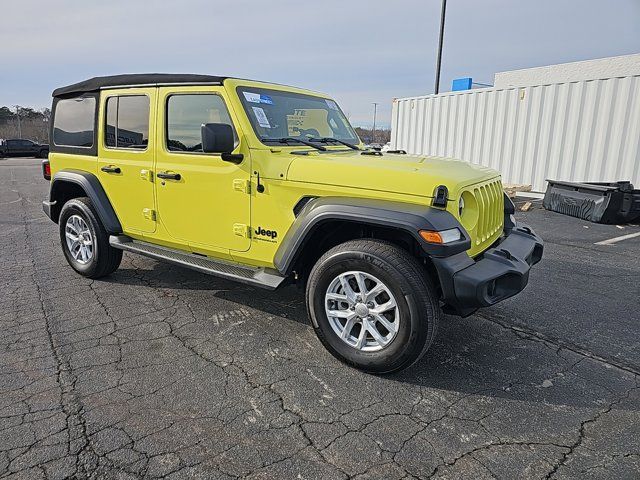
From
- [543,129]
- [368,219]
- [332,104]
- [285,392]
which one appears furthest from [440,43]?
[285,392]

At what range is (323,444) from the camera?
2.35 meters

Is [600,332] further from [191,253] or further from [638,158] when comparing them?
[638,158]

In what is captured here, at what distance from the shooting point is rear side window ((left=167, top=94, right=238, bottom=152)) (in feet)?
12.2

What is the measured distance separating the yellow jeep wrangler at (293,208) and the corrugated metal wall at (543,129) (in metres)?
6.90

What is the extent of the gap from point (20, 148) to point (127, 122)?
1277 inches

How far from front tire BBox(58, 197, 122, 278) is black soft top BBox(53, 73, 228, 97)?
115cm

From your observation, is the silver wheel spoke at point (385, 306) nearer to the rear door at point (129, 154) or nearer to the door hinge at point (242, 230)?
the door hinge at point (242, 230)

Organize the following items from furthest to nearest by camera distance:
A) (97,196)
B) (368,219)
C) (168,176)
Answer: (97,196), (168,176), (368,219)

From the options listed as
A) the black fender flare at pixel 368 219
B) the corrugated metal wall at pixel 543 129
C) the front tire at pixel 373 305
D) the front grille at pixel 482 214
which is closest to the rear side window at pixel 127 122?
the black fender flare at pixel 368 219

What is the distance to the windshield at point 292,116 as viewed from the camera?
12.0 ft

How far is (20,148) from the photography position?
30.8 meters

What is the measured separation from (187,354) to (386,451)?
160cm

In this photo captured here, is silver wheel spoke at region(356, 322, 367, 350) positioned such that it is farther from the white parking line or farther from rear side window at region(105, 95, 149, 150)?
the white parking line

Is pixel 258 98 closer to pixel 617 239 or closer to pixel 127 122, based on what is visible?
pixel 127 122
